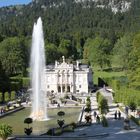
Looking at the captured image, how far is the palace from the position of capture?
97750 millimetres

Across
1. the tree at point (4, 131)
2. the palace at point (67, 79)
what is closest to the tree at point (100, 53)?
the palace at point (67, 79)

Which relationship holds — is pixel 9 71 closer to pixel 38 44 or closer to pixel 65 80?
pixel 65 80

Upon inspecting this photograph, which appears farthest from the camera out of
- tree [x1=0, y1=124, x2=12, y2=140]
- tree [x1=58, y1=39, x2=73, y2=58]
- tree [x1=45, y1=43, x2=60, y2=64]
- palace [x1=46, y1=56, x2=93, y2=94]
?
tree [x1=58, y1=39, x2=73, y2=58]

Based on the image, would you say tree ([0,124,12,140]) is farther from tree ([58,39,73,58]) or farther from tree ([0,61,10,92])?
tree ([58,39,73,58])

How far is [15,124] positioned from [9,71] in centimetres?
7292

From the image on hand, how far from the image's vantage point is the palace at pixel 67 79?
97.8m

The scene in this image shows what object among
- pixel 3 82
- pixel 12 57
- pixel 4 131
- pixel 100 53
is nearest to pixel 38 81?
pixel 4 131

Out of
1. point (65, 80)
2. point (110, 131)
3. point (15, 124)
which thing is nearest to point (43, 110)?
point (15, 124)

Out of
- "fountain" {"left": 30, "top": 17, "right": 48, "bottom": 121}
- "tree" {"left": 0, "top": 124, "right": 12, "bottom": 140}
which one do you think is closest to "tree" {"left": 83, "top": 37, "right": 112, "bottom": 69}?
"fountain" {"left": 30, "top": 17, "right": 48, "bottom": 121}

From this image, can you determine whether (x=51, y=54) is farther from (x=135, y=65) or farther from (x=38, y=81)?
(x=38, y=81)

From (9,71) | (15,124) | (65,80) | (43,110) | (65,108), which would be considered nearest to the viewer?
(15,124)

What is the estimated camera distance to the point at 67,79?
9806 centimetres

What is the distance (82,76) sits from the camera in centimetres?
9806

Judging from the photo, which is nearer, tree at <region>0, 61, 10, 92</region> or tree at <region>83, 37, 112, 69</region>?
tree at <region>0, 61, 10, 92</region>
